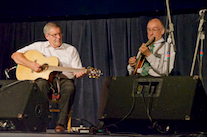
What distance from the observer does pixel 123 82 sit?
2.05 meters

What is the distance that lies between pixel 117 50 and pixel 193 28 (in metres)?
1.30

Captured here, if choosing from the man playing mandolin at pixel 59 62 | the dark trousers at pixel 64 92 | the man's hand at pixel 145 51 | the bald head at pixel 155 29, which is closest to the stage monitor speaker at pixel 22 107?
the dark trousers at pixel 64 92

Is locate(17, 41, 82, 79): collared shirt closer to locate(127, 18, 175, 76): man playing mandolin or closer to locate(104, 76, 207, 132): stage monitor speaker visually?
locate(127, 18, 175, 76): man playing mandolin

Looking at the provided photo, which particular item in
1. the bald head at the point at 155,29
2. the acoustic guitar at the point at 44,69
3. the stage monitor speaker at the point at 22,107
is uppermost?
the bald head at the point at 155,29

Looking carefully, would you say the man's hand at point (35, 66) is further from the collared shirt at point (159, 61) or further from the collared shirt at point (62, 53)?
the collared shirt at point (159, 61)

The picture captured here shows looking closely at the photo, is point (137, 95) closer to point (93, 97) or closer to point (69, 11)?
point (93, 97)

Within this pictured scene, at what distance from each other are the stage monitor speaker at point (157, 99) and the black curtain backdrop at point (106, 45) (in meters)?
2.09

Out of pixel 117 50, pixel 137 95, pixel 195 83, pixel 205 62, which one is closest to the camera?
pixel 195 83

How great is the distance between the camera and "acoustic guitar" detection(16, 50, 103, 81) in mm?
2867

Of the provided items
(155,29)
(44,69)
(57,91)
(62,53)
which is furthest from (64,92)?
(155,29)

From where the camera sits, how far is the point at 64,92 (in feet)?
9.09

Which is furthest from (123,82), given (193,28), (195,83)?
(193,28)

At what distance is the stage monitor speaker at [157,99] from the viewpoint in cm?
181

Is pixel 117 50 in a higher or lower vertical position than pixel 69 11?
lower
